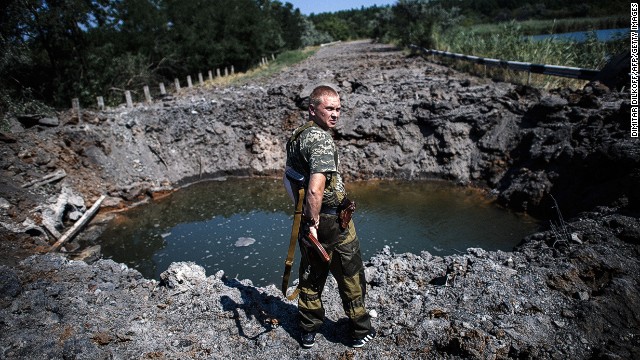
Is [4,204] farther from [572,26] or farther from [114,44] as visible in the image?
[572,26]

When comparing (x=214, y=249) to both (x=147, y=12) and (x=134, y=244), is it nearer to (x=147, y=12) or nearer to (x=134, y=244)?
(x=134, y=244)

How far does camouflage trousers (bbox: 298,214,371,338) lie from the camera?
3051 millimetres

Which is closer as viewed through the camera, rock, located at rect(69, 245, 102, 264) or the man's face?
the man's face

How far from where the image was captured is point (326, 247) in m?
3.05

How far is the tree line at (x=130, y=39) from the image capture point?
11734 millimetres

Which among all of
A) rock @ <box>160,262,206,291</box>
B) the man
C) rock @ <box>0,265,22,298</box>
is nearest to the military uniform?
the man

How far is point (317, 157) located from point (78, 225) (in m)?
7.51

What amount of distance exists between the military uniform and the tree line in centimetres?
1126

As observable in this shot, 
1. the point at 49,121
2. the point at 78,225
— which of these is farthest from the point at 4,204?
the point at 49,121

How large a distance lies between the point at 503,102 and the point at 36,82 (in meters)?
16.5

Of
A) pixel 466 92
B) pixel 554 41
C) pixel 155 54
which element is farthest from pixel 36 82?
pixel 554 41

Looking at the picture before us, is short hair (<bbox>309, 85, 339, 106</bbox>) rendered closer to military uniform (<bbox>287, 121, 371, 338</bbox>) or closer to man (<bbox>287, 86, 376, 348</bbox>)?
man (<bbox>287, 86, 376, 348</bbox>)

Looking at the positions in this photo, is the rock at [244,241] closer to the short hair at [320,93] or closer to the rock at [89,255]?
the rock at [89,255]

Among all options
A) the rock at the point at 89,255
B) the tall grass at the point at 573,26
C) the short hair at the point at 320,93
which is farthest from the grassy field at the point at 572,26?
the rock at the point at 89,255
